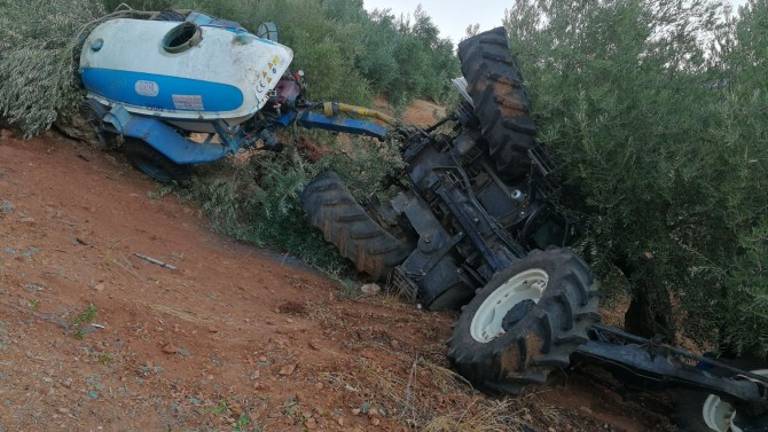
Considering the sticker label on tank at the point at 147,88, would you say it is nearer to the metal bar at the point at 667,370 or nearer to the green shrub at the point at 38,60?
the green shrub at the point at 38,60

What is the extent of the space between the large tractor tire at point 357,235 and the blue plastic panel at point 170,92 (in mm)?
1332

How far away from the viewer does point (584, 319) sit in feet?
15.1

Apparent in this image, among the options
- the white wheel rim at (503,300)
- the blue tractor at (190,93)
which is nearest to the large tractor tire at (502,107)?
the blue tractor at (190,93)

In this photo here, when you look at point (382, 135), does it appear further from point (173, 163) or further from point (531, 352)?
point (531, 352)

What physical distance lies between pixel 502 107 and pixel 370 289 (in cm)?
200

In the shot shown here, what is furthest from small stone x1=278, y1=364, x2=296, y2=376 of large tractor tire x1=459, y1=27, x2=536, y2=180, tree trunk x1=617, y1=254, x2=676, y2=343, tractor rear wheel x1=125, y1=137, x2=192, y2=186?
tractor rear wheel x1=125, y1=137, x2=192, y2=186

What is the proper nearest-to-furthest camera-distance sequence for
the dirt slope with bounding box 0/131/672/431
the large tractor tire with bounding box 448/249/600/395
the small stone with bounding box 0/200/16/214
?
the dirt slope with bounding box 0/131/672/431 < the large tractor tire with bounding box 448/249/600/395 < the small stone with bounding box 0/200/16/214

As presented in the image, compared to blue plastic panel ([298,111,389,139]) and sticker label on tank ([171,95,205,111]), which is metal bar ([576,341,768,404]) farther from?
sticker label on tank ([171,95,205,111])

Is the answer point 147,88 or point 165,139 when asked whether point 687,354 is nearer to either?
point 165,139

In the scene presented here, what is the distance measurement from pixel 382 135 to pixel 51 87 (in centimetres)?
338

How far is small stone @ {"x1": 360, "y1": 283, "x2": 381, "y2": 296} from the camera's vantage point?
21.1 feet

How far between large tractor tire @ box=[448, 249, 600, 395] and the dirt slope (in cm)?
18

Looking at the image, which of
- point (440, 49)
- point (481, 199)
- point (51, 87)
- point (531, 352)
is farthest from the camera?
point (440, 49)

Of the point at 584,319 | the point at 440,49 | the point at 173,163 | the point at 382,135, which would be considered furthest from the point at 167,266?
the point at 440,49
